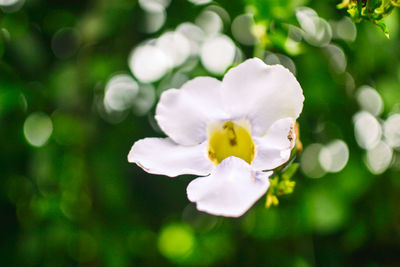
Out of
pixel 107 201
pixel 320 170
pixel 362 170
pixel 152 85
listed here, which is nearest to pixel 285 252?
pixel 320 170

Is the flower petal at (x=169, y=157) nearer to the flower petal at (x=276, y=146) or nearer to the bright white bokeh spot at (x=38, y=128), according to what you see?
the flower petal at (x=276, y=146)

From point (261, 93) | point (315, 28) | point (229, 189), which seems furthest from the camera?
point (315, 28)

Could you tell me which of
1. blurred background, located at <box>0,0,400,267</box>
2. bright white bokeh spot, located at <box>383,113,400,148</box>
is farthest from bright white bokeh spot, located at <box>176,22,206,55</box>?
bright white bokeh spot, located at <box>383,113,400,148</box>

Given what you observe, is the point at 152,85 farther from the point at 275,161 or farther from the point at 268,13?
the point at 275,161

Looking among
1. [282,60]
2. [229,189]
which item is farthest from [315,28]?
[229,189]

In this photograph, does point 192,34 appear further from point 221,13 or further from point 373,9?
point 373,9

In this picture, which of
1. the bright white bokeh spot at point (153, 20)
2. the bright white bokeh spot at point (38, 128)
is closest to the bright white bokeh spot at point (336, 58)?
the bright white bokeh spot at point (153, 20)
